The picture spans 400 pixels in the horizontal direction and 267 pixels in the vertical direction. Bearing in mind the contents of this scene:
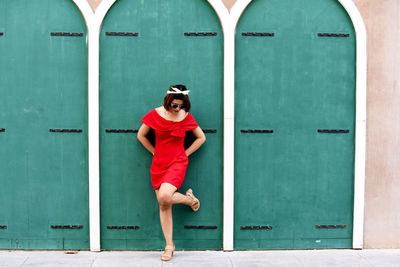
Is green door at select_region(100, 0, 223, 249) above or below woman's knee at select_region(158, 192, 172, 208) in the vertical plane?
above

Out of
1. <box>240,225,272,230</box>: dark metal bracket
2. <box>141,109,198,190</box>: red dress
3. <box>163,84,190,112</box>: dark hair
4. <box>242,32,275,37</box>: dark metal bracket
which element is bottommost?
<box>240,225,272,230</box>: dark metal bracket

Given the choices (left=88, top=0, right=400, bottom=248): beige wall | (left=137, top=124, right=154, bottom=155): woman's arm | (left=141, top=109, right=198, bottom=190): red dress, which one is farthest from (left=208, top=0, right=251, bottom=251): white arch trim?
(left=137, top=124, right=154, bottom=155): woman's arm

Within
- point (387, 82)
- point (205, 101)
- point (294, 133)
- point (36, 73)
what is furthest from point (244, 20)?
point (36, 73)

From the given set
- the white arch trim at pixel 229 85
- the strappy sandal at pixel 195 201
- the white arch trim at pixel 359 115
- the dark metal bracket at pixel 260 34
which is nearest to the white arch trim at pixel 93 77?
the strappy sandal at pixel 195 201

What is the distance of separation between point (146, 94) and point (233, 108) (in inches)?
37.7

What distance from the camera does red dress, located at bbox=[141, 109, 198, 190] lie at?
15.6 feet

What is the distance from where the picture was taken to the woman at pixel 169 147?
471 centimetres

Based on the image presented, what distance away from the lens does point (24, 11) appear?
5004mm

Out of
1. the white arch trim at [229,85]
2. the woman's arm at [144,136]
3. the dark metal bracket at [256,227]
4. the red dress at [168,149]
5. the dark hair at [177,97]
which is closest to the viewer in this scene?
the dark hair at [177,97]

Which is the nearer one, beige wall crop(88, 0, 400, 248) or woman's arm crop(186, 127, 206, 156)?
woman's arm crop(186, 127, 206, 156)

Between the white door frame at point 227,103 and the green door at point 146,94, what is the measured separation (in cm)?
8

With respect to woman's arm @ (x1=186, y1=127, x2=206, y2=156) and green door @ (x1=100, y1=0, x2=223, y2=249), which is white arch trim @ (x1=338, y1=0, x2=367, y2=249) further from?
woman's arm @ (x1=186, y1=127, x2=206, y2=156)

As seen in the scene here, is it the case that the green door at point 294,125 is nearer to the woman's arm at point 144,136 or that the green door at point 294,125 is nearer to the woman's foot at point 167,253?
the woman's foot at point 167,253

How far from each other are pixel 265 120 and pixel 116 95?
165 cm
